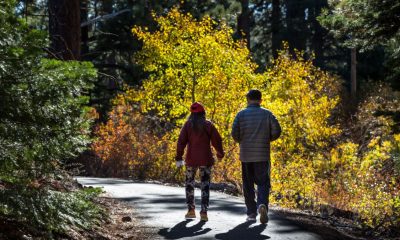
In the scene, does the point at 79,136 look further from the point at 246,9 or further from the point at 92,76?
the point at 246,9

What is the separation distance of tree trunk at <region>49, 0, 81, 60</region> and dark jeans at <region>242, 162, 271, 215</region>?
4.67 metres

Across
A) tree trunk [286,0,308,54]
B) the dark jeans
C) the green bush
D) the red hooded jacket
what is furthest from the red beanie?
tree trunk [286,0,308,54]

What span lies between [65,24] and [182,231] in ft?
19.1

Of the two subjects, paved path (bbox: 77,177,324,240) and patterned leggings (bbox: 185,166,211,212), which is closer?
paved path (bbox: 77,177,324,240)

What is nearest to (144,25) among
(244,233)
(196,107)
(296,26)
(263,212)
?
(296,26)

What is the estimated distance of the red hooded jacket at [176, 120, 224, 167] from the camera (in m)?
9.83

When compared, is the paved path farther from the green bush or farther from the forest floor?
the green bush

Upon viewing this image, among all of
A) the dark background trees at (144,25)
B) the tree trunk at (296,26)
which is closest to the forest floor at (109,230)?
the dark background trees at (144,25)

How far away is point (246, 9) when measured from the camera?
36.8 metres

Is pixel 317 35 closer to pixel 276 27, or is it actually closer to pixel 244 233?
pixel 276 27

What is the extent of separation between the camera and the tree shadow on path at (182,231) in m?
8.45

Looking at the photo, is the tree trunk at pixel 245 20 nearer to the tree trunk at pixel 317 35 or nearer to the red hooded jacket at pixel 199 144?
the tree trunk at pixel 317 35

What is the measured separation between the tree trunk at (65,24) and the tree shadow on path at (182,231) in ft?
15.9

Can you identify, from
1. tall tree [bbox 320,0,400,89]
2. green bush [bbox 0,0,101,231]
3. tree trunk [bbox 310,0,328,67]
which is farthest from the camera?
tree trunk [bbox 310,0,328,67]
